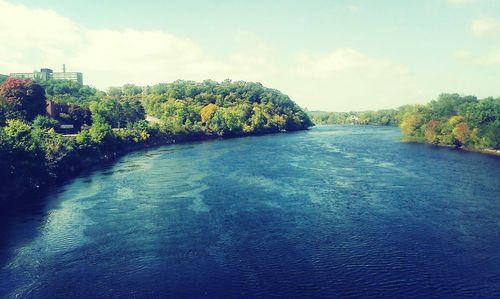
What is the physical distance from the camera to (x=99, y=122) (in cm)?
5959

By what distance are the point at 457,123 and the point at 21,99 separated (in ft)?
226

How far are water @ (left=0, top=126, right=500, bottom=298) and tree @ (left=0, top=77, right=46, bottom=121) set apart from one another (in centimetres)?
2025

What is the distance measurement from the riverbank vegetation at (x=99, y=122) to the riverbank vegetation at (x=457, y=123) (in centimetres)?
3968

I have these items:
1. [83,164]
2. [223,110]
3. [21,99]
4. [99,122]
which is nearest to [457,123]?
[223,110]

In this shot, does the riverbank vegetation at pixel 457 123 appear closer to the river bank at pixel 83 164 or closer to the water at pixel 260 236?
the water at pixel 260 236

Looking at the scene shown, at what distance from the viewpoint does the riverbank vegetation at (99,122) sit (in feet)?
119

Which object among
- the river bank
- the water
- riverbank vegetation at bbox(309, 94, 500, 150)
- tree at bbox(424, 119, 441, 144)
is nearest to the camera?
the water

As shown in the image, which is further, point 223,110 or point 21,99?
point 223,110

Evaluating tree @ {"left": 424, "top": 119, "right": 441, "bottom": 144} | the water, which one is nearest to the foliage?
tree @ {"left": 424, "top": 119, "right": 441, "bottom": 144}

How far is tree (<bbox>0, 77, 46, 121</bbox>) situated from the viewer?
52.8m

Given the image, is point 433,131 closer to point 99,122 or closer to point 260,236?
point 260,236

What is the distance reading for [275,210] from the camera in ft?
97.7

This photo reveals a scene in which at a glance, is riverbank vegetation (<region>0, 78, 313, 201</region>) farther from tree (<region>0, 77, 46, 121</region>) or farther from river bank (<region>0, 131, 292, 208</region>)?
river bank (<region>0, 131, 292, 208</region>)

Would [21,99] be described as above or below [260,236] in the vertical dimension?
above
